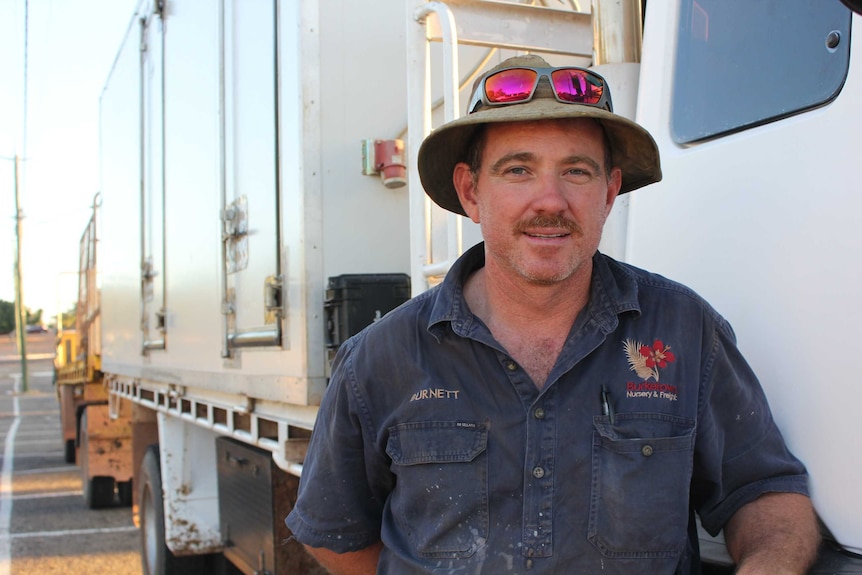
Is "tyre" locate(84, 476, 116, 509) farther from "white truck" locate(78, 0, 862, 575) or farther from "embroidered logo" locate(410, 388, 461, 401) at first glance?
"embroidered logo" locate(410, 388, 461, 401)

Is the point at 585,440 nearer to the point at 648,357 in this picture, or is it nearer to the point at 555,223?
the point at 648,357

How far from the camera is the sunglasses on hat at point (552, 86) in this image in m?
1.71

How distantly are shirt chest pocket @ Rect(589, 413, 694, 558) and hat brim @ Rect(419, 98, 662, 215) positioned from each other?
50 cm

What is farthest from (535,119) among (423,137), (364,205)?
(364,205)

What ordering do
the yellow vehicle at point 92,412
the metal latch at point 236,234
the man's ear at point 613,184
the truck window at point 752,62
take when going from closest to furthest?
the truck window at point 752,62, the man's ear at point 613,184, the metal latch at point 236,234, the yellow vehicle at point 92,412

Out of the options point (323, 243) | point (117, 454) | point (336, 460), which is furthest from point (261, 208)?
point (117, 454)

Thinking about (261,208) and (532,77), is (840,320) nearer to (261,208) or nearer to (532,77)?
(532,77)

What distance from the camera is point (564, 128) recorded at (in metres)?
1.72

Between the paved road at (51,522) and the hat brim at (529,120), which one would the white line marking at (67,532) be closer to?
the paved road at (51,522)

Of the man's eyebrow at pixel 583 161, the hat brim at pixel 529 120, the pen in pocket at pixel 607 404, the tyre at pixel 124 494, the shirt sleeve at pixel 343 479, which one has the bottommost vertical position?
the tyre at pixel 124 494

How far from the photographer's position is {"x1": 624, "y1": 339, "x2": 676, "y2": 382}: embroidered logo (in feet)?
5.39

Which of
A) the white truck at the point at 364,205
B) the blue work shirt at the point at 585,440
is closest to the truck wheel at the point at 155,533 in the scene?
the white truck at the point at 364,205

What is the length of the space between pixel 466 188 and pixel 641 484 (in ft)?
2.38

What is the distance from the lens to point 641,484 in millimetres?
1581
